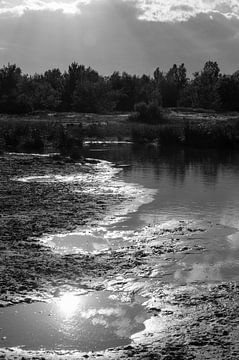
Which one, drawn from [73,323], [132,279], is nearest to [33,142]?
[132,279]

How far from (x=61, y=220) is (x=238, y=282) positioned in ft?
20.6

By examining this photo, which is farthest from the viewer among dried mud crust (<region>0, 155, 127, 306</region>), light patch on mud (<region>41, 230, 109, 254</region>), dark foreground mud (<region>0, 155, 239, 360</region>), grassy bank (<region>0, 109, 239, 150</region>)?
grassy bank (<region>0, 109, 239, 150</region>)

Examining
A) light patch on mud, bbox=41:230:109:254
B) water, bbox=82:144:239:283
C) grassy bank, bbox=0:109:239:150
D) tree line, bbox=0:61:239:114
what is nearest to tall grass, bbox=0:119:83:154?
grassy bank, bbox=0:109:239:150

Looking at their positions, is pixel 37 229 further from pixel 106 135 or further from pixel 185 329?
pixel 106 135

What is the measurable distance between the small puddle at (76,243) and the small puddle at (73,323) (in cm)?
278

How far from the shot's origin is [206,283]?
9.88 m

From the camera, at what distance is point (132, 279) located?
10.0m

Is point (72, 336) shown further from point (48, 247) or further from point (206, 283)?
point (48, 247)

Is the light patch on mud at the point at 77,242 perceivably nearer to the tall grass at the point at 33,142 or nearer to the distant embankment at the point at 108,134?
the distant embankment at the point at 108,134

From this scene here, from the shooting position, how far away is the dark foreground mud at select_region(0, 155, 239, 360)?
721cm

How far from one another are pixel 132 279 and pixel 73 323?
7.36 feet

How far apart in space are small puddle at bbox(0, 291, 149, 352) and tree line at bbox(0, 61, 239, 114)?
2858 inches

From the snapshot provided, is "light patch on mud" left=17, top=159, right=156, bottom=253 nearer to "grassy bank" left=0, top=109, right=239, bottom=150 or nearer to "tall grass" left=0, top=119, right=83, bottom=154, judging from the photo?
"grassy bank" left=0, top=109, right=239, bottom=150

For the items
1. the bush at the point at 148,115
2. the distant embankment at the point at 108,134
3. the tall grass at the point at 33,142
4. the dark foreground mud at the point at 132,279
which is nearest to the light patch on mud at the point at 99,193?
the dark foreground mud at the point at 132,279
